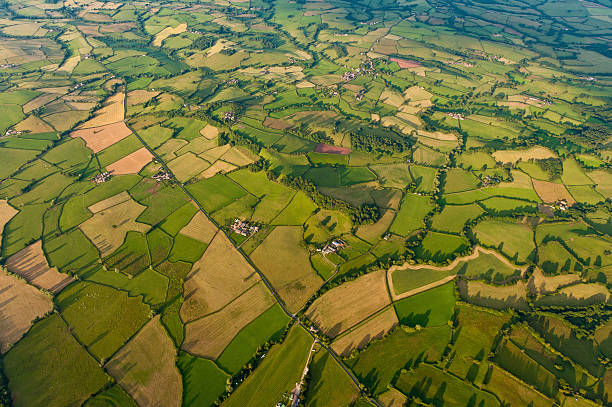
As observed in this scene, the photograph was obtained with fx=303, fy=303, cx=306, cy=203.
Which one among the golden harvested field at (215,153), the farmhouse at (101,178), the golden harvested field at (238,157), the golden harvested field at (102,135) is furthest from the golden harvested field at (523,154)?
the golden harvested field at (102,135)

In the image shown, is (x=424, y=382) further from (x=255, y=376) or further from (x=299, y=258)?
(x=299, y=258)

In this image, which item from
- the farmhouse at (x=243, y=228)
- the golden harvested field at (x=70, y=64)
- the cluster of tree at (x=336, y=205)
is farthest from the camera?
the golden harvested field at (x=70, y=64)

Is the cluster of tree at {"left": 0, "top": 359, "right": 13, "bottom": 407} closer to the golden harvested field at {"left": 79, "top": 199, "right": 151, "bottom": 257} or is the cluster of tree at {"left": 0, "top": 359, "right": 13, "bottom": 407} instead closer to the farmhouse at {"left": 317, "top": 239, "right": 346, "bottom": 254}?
the golden harvested field at {"left": 79, "top": 199, "right": 151, "bottom": 257}

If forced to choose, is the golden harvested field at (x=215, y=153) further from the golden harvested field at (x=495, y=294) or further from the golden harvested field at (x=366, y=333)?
the golden harvested field at (x=495, y=294)

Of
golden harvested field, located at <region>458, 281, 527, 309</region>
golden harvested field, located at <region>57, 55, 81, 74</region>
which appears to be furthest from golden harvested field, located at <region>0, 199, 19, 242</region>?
golden harvested field, located at <region>57, 55, 81, 74</region>

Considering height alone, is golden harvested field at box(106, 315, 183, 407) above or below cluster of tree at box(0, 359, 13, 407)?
above

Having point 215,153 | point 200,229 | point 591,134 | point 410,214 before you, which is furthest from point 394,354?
point 591,134
